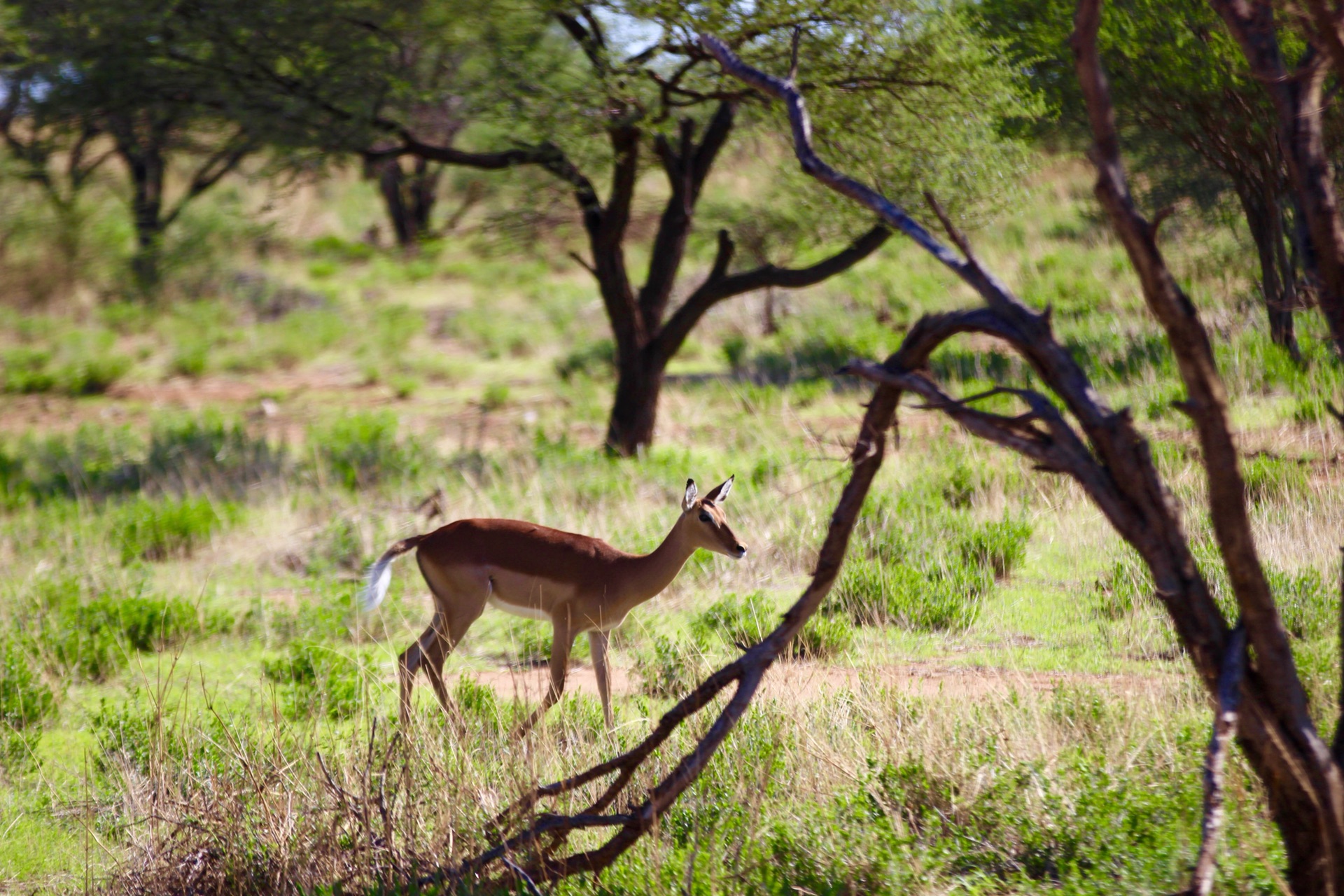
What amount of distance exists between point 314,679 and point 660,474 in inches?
177

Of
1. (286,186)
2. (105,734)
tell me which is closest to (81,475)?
(286,186)

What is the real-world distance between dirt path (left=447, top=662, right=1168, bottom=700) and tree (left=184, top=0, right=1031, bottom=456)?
4.69 metres

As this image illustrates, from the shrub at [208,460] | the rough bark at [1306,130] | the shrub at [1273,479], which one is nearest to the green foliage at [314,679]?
the rough bark at [1306,130]

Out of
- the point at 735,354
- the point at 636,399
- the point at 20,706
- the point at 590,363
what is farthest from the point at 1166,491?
the point at 590,363

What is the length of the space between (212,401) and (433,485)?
8.84 m

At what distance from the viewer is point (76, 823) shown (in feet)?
16.2

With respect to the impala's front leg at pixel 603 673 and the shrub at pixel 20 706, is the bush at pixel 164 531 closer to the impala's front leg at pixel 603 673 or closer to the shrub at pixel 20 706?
the shrub at pixel 20 706

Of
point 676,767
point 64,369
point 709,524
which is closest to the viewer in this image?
point 676,767

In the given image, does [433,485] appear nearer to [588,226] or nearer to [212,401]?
[588,226]

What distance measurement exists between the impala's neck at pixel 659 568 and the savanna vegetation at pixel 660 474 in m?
0.43

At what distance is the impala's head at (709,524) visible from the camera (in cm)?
574

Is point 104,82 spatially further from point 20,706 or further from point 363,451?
point 20,706

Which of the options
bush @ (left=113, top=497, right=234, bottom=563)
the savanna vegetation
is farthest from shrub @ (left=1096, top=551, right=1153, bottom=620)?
bush @ (left=113, top=497, right=234, bottom=563)

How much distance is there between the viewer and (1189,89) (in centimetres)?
1015
